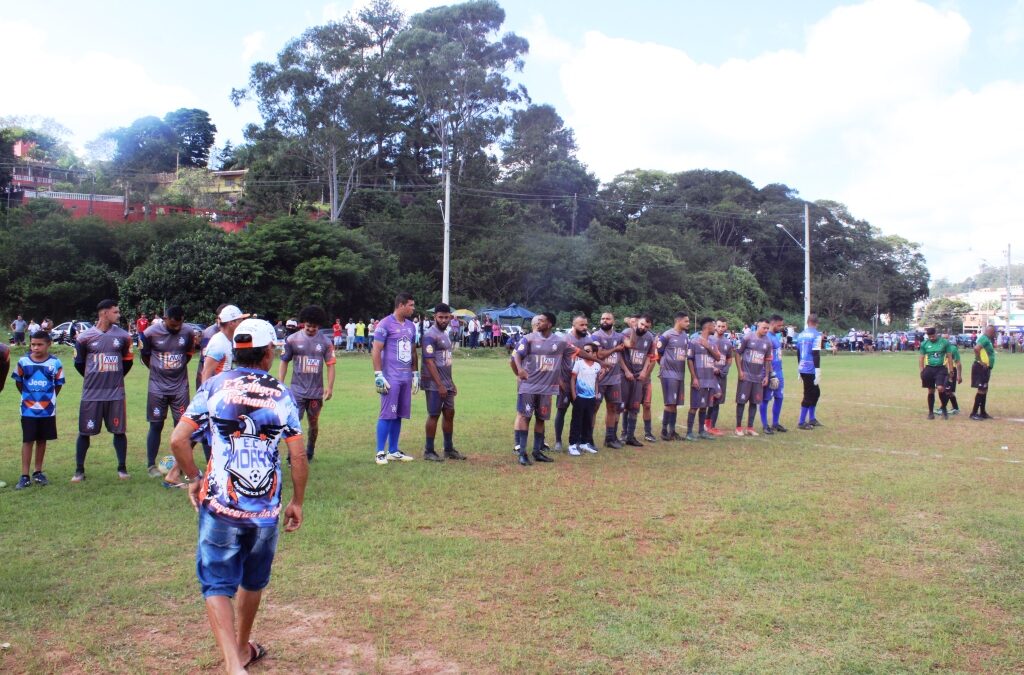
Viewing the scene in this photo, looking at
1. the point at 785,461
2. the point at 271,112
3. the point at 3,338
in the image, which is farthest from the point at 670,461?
the point at 271,112

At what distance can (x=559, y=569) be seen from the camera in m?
6.06

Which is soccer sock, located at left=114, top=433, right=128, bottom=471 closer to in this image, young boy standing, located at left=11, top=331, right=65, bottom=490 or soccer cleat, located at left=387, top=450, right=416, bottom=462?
young boy standing, located at left=11, top=331, right=65, bottom=490

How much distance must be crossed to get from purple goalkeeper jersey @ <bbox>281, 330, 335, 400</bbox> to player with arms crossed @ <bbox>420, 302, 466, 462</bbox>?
1.23 m

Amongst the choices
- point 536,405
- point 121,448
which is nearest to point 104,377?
point 121,448

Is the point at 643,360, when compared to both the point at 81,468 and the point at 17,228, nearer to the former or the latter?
the point at 81,468

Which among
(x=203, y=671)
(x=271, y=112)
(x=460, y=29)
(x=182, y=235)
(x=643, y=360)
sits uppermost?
(x=460, y=29)

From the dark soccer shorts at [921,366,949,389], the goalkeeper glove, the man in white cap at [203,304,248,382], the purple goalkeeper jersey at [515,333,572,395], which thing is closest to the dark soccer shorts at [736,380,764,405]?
the purple goalkeeper jersey at [515,333,572,395]

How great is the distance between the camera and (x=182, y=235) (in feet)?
153

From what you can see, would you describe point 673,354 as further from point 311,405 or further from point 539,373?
point 311,405

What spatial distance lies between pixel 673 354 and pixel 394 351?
4.83 metres

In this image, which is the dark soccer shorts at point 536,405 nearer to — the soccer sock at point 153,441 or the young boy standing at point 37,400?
the soccer sock at point 153,441

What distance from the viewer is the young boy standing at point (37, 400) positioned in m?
8.59

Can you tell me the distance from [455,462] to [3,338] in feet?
130

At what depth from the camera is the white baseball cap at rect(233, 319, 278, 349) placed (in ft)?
14.0
